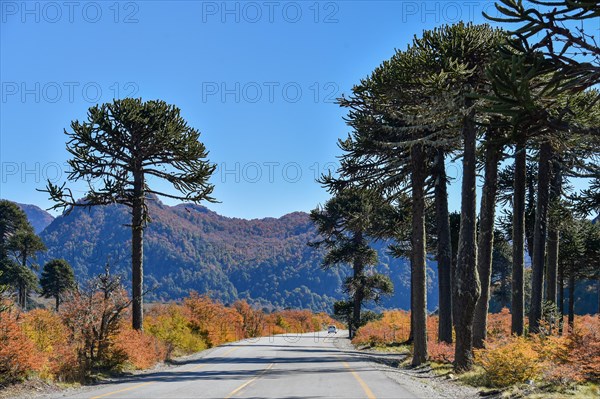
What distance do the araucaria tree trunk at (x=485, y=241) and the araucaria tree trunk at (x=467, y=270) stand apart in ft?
1.89

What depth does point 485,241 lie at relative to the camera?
1808 cm

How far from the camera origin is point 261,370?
65.4ft

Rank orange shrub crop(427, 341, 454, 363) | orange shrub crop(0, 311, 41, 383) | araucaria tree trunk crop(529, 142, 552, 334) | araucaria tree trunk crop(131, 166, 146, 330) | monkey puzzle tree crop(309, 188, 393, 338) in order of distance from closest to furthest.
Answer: orange shrub crop(0, 311, 41, 383) < orange shrub crop(427, 341, 454, 363) < araucaria tree trunk crop(529, 142, 552, 334) < araucaria tree trunk crop(131, 166, 146, 330) < monkey puzzle tree crop(309, 188, 393, 338)

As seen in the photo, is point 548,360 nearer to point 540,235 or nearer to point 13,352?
point 540,235

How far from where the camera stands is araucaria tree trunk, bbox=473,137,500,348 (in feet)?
58.4

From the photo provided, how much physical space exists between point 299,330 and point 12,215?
52263 mm

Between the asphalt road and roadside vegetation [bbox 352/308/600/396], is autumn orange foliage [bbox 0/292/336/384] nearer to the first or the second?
the asphalt road

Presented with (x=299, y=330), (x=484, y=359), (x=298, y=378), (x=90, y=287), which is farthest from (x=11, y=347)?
(x=299, y=330)

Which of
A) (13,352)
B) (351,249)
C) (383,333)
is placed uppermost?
(351,249)

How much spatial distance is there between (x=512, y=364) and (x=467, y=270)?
3.55 meters

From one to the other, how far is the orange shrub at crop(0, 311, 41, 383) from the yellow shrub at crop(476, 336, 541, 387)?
1127 centimetres

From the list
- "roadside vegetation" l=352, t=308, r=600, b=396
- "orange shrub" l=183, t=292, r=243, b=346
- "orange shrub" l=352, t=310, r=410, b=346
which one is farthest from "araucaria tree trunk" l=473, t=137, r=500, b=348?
"orange shrub" l=183, t=292, r=243, b=346

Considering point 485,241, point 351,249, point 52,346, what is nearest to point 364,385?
point 485,241

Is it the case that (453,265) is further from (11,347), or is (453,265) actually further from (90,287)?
(11,347)
